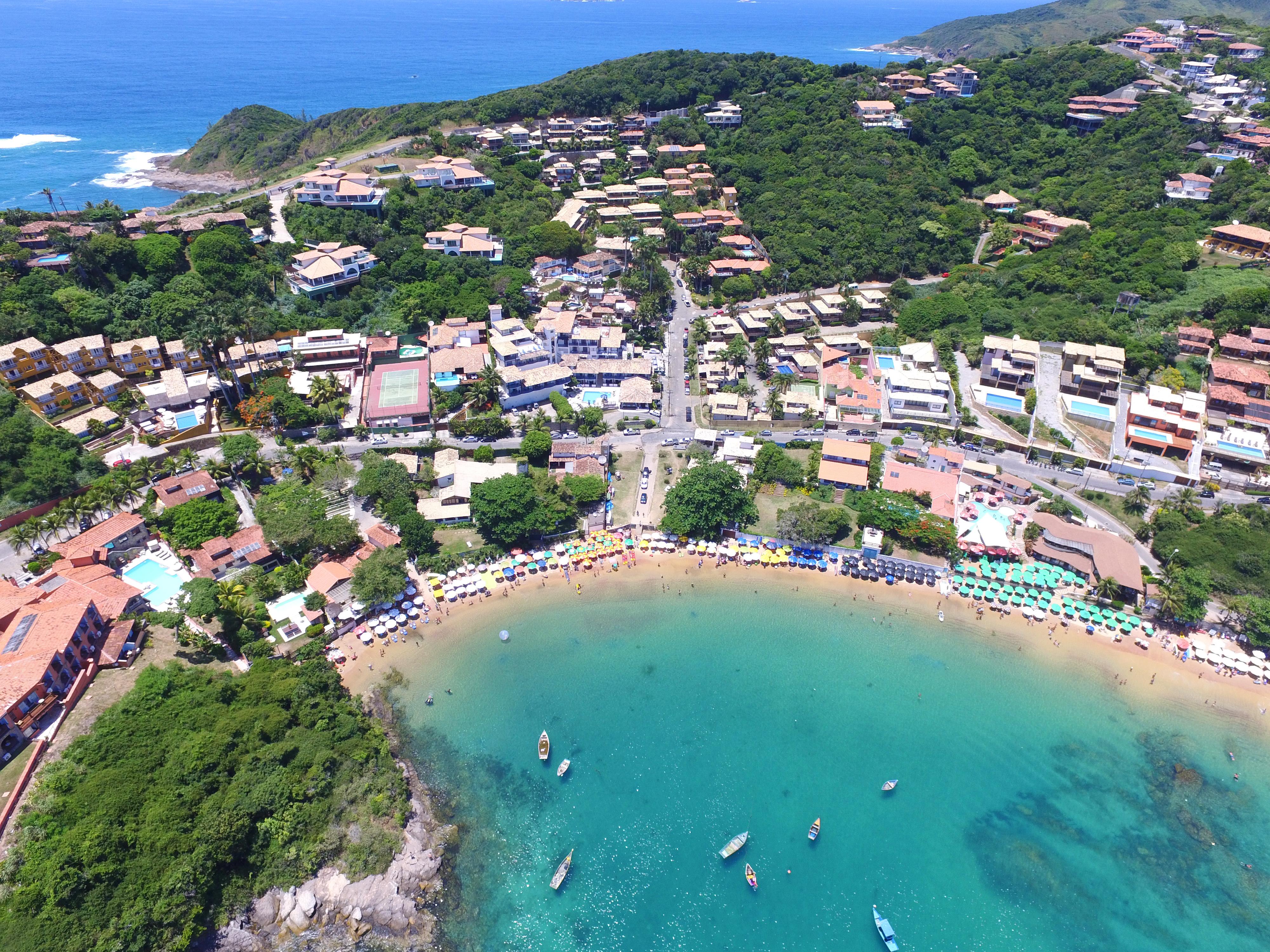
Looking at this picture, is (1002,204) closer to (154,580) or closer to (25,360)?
(154,580)

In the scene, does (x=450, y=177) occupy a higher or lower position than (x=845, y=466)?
higher

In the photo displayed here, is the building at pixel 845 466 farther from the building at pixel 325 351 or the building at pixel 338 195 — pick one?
the building at pixel 338 195

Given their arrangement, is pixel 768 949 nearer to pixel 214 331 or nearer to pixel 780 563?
pixel 780 563

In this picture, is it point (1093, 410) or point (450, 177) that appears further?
point (450, 177)

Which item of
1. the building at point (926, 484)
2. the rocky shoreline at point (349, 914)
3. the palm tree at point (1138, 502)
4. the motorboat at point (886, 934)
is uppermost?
the building at point (926, 484)

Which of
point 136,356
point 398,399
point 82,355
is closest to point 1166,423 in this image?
point 398,399

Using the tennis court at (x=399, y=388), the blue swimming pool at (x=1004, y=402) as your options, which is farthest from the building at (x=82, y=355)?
the blue swimming pool at (x=1004, y=402)

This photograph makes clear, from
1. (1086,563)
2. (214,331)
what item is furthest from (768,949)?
(214,331)
